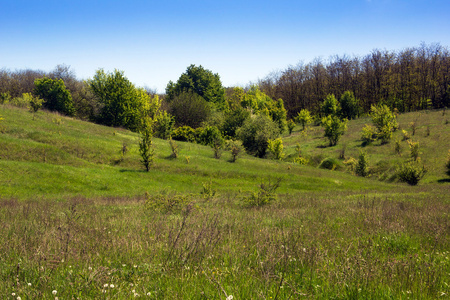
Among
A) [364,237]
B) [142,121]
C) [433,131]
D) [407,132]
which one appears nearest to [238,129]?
[142,121]

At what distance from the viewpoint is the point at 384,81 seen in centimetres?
8088

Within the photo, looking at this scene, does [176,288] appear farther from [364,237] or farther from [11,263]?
[364,237]

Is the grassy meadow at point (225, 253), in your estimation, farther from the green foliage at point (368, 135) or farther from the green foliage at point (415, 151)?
the green foliage at point (368, 135)

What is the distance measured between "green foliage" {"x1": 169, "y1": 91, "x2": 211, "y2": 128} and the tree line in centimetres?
3906

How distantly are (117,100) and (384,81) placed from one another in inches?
2873

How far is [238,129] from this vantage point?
174 ft

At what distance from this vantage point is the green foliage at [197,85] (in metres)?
86.2

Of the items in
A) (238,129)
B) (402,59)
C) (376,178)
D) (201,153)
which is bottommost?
(376,178)

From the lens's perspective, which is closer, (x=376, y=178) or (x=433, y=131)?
(x=376, y=178)

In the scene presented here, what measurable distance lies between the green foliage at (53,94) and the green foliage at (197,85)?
2921 cm

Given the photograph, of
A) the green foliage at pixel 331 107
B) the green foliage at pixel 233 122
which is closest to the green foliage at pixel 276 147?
the green foliage at pixel 233 122

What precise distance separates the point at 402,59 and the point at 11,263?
322 feet

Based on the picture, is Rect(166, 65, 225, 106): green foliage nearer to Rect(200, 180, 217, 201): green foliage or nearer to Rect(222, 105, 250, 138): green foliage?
Rect(222, 105, 250, 138): green foliage

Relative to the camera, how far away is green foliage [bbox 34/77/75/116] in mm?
61906
